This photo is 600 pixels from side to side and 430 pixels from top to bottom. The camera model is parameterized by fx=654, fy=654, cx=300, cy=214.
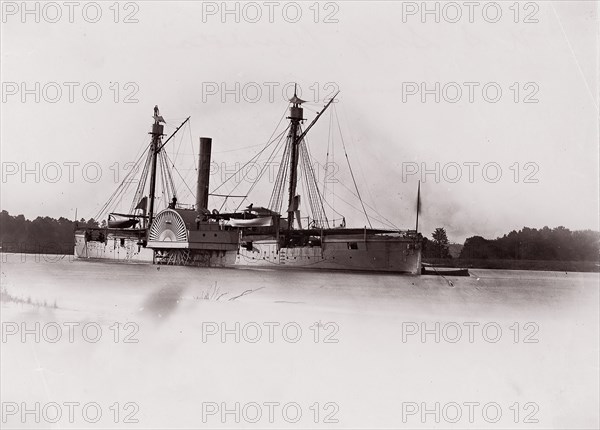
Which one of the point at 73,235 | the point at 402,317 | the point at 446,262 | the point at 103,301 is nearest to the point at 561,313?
the point at 402,317

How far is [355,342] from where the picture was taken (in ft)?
43.7

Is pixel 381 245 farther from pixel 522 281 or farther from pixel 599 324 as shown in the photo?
pixel 599 324

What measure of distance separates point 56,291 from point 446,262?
860 inches

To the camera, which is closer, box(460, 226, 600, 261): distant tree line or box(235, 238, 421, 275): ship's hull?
box(460, 226, 600, 261): distant tree line

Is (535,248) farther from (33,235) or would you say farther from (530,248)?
(33,235)

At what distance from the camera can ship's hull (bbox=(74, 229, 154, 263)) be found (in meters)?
45.8

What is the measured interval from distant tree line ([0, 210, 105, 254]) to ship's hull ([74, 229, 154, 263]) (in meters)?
0.83

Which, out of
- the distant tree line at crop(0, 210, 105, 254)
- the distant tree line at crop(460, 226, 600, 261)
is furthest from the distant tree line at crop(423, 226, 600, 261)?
the distant tree line at crop(0, 210, 105, 254)

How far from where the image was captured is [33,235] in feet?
93.6

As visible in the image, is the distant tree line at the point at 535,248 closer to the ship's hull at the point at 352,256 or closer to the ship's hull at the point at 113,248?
the ship's hull at the point at 352,256

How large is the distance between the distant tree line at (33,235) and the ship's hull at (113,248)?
0.83 metres

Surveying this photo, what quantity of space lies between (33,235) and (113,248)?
63.9 ft

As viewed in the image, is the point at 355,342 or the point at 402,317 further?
the point at 402,317

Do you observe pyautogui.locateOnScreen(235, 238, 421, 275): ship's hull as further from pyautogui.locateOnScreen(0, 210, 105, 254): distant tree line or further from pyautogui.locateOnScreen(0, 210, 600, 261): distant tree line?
pyautogui.locateOnScreen(0, 210, 105, 254): distant tree line
